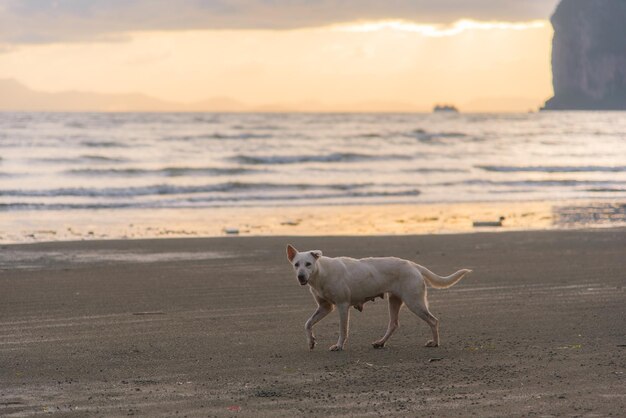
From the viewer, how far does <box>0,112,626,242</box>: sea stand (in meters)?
29.3

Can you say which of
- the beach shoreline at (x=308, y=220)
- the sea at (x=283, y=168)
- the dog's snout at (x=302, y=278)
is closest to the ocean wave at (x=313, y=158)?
the sea at (x=283, y=168)

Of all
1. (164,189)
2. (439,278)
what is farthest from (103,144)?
(439,278)

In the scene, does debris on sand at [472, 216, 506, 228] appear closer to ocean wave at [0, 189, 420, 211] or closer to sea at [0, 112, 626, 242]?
sea at [0, 112, 626, 242]

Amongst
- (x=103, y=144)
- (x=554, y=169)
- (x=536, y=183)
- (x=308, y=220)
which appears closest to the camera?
(x=308, y=220)

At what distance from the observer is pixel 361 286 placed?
8.49m

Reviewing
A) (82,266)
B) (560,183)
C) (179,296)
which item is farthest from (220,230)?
(560,183)

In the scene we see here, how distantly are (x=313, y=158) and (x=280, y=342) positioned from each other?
127ft

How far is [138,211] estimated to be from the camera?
82.6 feet

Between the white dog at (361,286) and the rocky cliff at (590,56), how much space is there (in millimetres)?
169346

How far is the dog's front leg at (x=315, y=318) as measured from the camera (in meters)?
8.34

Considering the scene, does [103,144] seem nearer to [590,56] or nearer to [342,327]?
[342,327]

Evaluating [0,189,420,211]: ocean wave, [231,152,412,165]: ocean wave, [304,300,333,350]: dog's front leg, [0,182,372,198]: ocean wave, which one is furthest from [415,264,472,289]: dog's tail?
[231,152,412,165]: ocean wave

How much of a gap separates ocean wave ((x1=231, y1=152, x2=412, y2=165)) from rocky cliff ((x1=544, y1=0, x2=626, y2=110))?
130 metres

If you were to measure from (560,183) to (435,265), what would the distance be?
2240 cm
